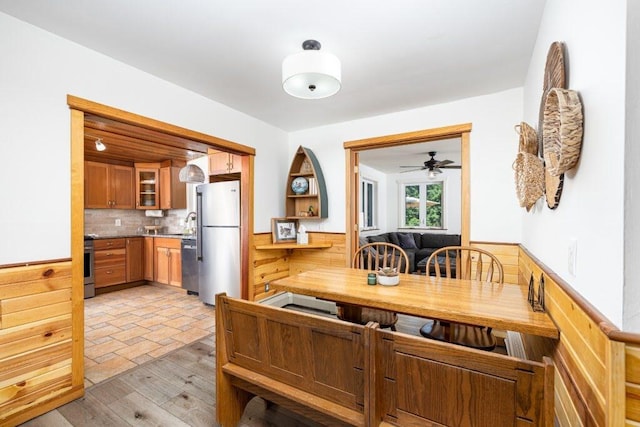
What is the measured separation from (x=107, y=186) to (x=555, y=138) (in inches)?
229

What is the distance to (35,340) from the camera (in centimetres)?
182

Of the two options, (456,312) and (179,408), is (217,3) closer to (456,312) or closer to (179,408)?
(456,312)

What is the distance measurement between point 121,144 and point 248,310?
152 inches

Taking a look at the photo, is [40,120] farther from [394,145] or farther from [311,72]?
[394,145]

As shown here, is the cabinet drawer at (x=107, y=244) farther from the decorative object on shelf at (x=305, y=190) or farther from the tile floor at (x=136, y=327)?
the decorative object on shelf at (x=305, y=190)

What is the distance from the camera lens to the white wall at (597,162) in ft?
Answer: 2.47

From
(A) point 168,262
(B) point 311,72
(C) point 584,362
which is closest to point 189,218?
(A) point 168,262

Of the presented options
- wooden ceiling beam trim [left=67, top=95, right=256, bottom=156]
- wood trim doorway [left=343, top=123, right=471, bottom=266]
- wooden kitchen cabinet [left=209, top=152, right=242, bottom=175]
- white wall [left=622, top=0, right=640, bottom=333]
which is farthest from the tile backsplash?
white wall [left=622, top=0, right=640, bottom=333]

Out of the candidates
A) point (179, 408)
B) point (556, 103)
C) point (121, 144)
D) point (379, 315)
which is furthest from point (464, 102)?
point (121, 144)

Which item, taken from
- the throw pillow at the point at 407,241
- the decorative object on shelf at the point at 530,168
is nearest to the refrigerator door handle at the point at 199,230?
the decorative object on shelf at the point at 530,168

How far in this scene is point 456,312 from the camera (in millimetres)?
1468

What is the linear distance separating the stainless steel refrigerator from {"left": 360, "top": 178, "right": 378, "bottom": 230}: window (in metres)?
3.36

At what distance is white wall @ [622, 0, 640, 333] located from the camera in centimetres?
69

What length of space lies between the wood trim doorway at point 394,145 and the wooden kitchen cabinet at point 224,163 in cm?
137
